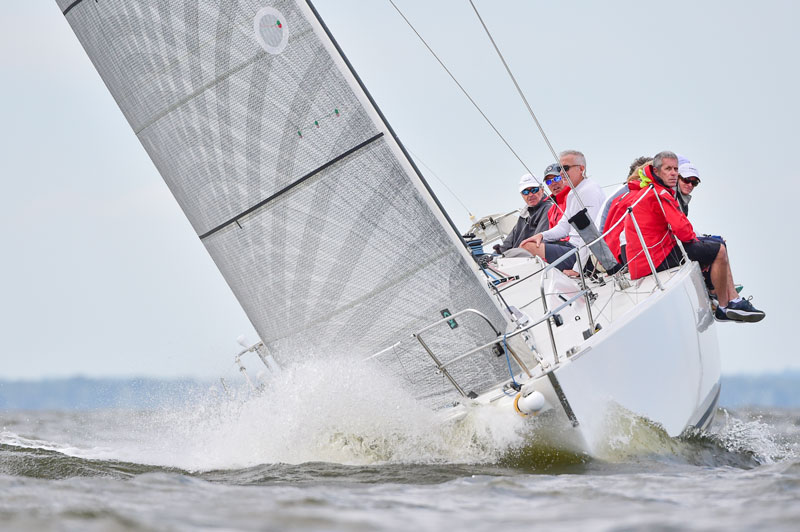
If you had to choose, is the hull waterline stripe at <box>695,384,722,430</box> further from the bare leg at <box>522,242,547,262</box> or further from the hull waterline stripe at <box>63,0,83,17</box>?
the hull waterline stripe at <box>63,0,83,17</box>

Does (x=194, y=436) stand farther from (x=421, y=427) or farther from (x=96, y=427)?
(x=96, y=427)

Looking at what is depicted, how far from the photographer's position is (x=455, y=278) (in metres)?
4.53

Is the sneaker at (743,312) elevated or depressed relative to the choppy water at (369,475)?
depressed

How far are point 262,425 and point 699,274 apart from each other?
9.72 feet

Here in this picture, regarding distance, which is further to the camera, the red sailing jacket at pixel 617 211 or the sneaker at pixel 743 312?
the red sailing jacket at pixel 617 211

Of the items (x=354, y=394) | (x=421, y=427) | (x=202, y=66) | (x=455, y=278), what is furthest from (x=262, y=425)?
(x=202, y=66)

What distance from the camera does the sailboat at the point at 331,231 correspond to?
4492 millimetres

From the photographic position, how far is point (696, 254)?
18.5 feet

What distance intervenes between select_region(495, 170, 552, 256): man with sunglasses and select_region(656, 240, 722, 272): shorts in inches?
55.8

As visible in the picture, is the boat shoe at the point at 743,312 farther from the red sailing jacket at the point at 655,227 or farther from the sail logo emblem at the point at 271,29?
the sail logo emblem at the point at 271,29

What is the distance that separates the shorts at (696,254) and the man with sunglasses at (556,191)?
2.88 ft

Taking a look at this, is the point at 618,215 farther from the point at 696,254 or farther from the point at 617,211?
the point at 696,254

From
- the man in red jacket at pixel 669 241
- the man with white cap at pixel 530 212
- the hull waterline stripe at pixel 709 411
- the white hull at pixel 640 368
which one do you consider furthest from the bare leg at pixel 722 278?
the man with white cap at pixel 530 212

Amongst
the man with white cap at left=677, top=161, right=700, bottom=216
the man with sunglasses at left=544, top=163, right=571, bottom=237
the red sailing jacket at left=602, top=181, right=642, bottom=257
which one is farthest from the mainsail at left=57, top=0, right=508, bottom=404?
→ the man with white cap at left=677, top=161, right=700, bottom=216
